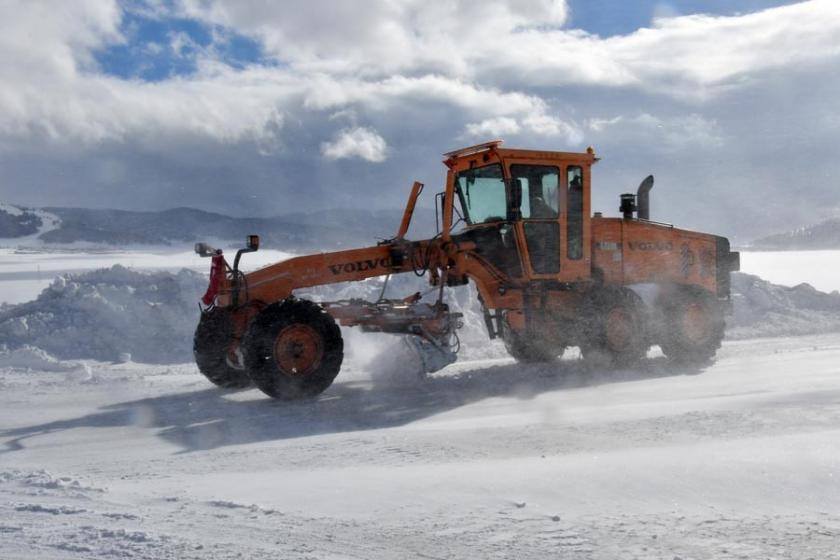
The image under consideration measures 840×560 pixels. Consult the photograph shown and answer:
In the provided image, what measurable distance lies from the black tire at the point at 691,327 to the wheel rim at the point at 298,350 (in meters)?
4.92

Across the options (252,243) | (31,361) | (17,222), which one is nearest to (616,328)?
(252,243)

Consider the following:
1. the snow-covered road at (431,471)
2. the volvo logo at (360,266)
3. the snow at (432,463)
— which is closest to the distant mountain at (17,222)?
the snow at (432,463)

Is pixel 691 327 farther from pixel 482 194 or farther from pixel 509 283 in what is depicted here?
pixel 482 194

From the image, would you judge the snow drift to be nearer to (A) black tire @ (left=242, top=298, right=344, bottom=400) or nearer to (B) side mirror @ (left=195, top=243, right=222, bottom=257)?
(A) black tire @ (left=242, top=298, right=344, bottom=400)

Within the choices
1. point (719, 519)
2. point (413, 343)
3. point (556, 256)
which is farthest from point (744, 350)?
point (719, 519)

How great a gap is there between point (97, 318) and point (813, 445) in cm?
1057

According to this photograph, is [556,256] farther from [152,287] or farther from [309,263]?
[152,287]

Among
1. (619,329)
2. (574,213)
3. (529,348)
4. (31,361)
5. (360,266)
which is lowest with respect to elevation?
(31,361)

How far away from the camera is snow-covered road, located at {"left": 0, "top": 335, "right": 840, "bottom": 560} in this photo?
404cm

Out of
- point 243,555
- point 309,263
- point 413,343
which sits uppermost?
point 309,263

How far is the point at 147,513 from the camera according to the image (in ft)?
14.9

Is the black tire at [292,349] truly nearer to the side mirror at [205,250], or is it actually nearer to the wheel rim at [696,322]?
the side mirror at [205,250]

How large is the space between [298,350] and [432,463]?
323 centimetres

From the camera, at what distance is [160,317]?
13.3 m
